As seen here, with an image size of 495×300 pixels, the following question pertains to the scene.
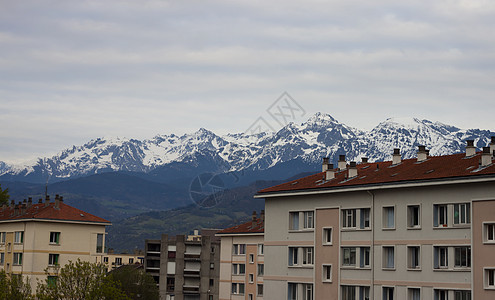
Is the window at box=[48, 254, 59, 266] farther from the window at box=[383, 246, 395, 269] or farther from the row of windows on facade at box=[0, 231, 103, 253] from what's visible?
the window at box=[383, 246, 395, 269]

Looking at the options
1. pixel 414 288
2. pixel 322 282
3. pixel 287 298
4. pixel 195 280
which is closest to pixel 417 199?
pixel 414 288

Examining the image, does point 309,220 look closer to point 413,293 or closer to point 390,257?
point 390,257

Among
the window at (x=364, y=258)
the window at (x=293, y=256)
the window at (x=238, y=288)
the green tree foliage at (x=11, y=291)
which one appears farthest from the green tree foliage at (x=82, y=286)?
the window at (x=238, y=288)

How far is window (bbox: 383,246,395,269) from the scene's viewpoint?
71.7 metres

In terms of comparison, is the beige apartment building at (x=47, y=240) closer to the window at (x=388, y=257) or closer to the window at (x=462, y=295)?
the window at (x=388, y=257)

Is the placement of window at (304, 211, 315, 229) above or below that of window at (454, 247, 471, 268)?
above

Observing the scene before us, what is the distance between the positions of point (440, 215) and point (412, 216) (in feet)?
9.70

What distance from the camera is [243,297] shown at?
5566 inches

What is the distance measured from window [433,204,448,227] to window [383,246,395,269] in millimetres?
5273

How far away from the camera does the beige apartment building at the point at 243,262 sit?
5399 inches

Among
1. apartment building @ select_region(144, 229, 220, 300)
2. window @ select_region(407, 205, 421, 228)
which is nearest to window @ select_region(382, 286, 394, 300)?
window @ select_region(407, 205, 421, 228)

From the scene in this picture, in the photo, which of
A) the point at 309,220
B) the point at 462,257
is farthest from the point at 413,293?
the point at 309,220

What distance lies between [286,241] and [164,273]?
120383mm

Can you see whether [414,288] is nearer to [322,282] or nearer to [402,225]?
[402,225]
